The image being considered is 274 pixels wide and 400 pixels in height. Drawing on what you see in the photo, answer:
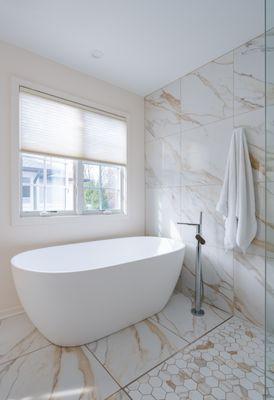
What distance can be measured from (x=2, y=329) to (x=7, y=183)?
4.10 feet

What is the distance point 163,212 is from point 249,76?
5.51 feet

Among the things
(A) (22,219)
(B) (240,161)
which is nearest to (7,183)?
(A) (22,219)

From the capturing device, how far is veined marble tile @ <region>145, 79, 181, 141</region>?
261 centimetres

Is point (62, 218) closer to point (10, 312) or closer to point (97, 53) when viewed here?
point (10, 312)

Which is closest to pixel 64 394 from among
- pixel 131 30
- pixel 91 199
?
pixel 91 199

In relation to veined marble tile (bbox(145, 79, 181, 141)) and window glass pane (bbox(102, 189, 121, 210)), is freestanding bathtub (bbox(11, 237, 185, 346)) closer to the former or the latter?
window glass pane (bbox(102, 189, 121, 210))

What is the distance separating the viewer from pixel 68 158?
238cm

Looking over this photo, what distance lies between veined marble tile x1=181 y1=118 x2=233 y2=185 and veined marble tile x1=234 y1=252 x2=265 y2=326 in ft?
2.61

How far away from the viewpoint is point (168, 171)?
2734mm

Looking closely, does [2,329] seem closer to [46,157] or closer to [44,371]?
[44,371]

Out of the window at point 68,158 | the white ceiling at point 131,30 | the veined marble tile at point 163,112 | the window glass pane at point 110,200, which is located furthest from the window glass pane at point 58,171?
the veined marble tile at point 163,112

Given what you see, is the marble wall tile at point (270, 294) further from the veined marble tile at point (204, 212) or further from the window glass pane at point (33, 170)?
the window glass pane at point (33, 170)

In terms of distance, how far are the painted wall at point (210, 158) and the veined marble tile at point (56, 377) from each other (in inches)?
54.1

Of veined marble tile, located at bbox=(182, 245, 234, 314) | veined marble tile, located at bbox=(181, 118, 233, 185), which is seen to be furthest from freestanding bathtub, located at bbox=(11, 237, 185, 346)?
veined marble tile, located at bbox=(181, 118, 233, 185)
